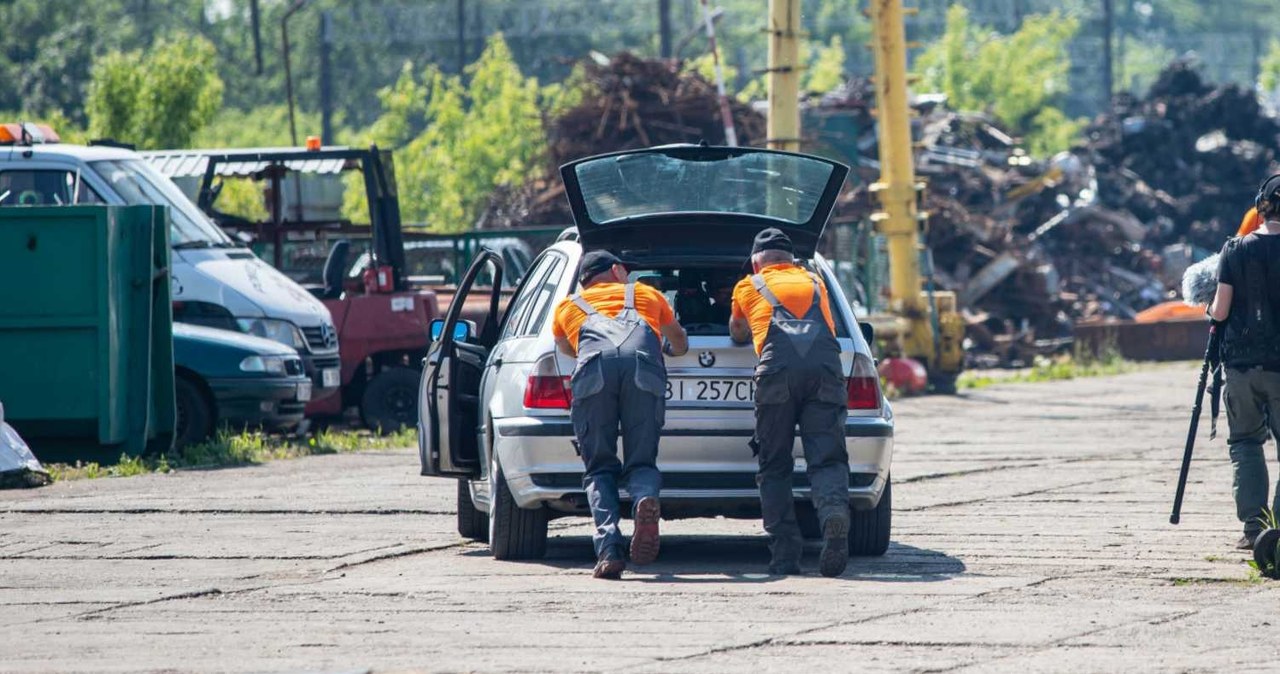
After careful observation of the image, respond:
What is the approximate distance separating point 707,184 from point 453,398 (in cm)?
156

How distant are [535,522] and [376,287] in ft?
31.2

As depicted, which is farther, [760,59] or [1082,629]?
[760,59]

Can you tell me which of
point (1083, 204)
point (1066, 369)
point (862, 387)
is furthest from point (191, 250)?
point (1083, 204)

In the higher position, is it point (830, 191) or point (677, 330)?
point (830, 191)

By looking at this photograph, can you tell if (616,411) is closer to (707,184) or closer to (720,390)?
(720,390)

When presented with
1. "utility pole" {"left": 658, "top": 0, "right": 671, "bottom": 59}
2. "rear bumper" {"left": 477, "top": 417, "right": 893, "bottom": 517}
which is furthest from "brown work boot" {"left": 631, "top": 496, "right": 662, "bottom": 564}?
"utility pole" {"left": 658, "top": 0, "right": 671, "bottom": 59}

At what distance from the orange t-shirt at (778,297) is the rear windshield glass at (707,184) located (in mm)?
708

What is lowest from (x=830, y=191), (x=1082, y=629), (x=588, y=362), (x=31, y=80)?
(x=1082, y=629)

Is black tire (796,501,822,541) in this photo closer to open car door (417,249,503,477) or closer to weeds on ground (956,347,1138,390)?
open car door (417,249,503,477)

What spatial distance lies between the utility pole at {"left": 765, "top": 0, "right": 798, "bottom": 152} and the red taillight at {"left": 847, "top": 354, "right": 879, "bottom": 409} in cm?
1336

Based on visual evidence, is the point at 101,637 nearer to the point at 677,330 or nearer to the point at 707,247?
the point at 677,330

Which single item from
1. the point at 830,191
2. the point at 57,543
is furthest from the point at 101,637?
the point at 830,191

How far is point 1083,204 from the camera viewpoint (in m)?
41.0

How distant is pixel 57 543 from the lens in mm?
10875
